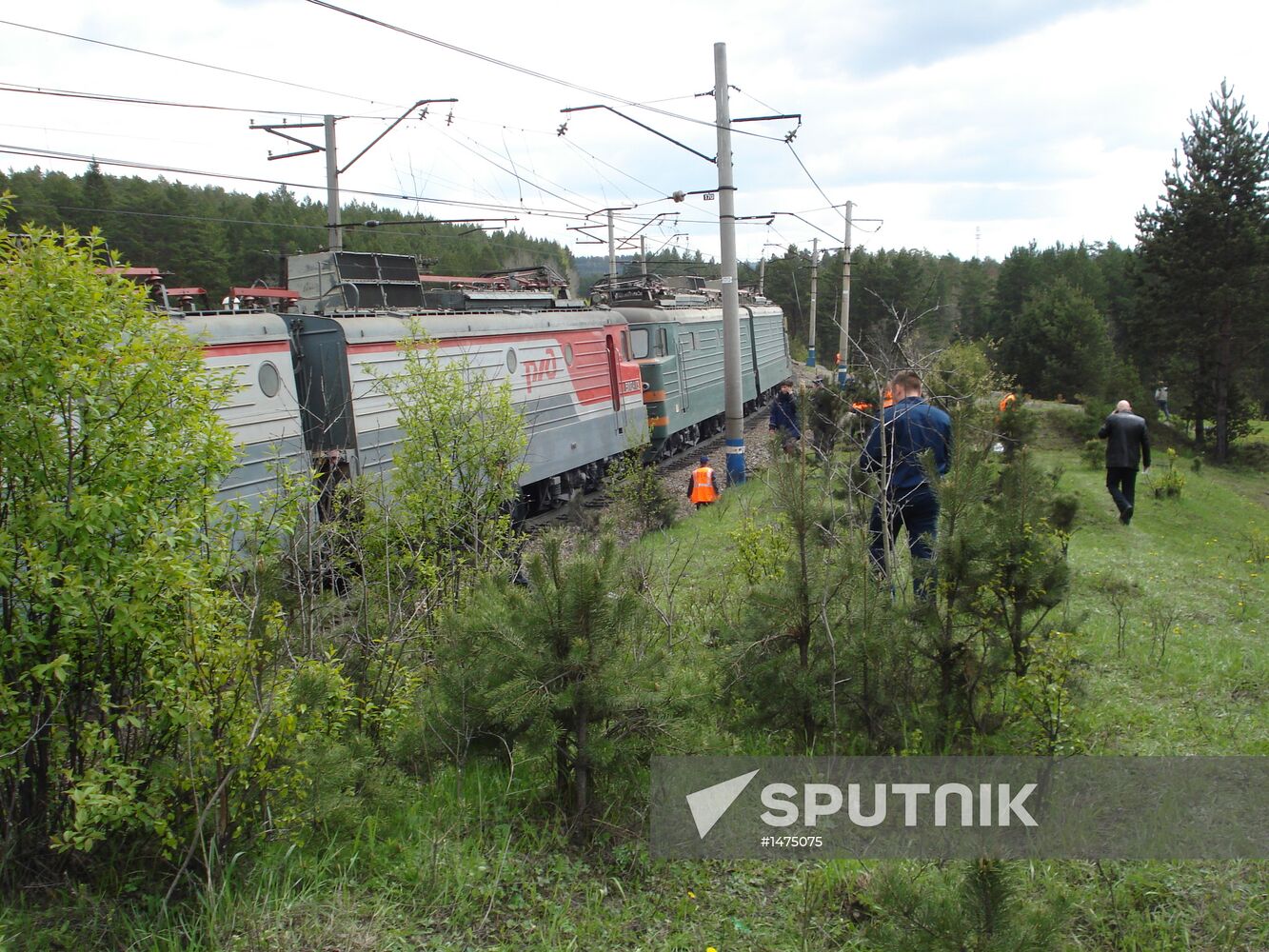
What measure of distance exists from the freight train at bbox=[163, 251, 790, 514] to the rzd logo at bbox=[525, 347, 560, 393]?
31 mm

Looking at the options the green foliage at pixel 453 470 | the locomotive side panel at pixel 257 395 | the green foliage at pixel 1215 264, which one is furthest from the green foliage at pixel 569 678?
the green foliage at pixel 1215 264

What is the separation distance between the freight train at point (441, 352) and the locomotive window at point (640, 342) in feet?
0.08

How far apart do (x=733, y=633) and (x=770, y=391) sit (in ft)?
92.4

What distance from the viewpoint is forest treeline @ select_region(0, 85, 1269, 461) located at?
3141cm

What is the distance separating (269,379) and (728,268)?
7.61 m

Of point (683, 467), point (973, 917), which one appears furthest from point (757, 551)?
point (683, 467)

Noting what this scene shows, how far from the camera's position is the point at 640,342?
18609 millimetres

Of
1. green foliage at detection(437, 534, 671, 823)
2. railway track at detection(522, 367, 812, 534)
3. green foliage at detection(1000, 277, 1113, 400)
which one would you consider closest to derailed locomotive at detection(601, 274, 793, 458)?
railway track at detection(522, 367, 812, 534)

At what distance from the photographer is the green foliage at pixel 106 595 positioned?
3.20 metres

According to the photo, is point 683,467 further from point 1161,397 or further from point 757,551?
point 1161,397

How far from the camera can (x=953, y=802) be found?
4.40 metres

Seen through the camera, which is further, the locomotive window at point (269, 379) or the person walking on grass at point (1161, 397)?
the person walking on grass at point (1161, 397)

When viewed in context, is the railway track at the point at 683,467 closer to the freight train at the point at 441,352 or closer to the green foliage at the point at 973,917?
the freight train at the point at 441,352

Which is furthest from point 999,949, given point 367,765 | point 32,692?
point 32,692
